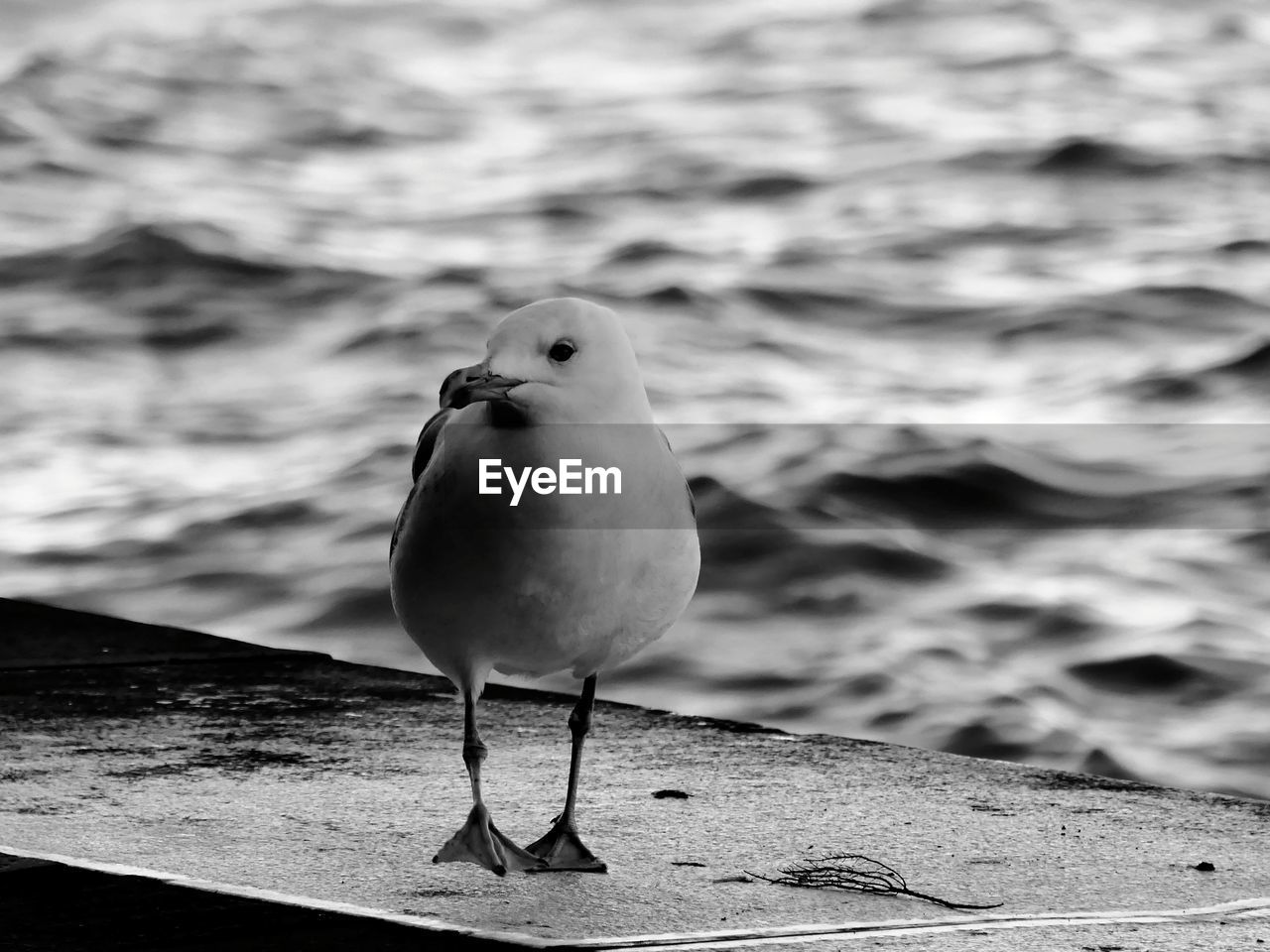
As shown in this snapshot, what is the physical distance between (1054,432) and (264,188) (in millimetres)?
8945

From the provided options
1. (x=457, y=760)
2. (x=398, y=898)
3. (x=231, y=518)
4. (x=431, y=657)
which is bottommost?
(x=231, y=518)

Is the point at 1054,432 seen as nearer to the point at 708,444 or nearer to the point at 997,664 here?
the point at 708,444

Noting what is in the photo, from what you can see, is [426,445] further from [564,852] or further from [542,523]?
[564,852]

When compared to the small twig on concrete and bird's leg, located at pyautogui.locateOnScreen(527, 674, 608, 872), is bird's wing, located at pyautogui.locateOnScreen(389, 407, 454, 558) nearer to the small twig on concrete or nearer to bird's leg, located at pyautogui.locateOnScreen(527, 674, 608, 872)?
bird's leg, located at pyautogui.locateOnScreen(527, 674, 608, 872)

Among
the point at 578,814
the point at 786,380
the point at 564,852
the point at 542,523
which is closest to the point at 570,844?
the point at 564,852

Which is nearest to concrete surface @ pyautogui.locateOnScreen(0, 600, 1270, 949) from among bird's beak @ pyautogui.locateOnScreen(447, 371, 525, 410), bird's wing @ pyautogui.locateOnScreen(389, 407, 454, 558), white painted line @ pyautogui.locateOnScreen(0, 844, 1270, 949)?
white painted line @ pyautogui.locateOnScreen(0, 844, 1270, 949)

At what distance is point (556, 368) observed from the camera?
3.33m

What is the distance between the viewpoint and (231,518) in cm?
1018

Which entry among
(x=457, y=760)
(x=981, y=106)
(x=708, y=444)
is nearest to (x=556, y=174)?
(x=981, y=106)

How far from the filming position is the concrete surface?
3414 millimetres

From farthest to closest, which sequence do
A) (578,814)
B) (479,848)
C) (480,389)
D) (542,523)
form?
(578,814), (479,848), (542,523), (480,389)

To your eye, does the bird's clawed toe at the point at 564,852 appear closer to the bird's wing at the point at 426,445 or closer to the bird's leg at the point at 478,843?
the bird's leg at the point at 478,843

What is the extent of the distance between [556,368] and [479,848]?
85cm

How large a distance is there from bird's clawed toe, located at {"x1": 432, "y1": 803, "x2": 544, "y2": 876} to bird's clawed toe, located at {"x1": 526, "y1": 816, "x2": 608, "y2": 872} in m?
0.04
